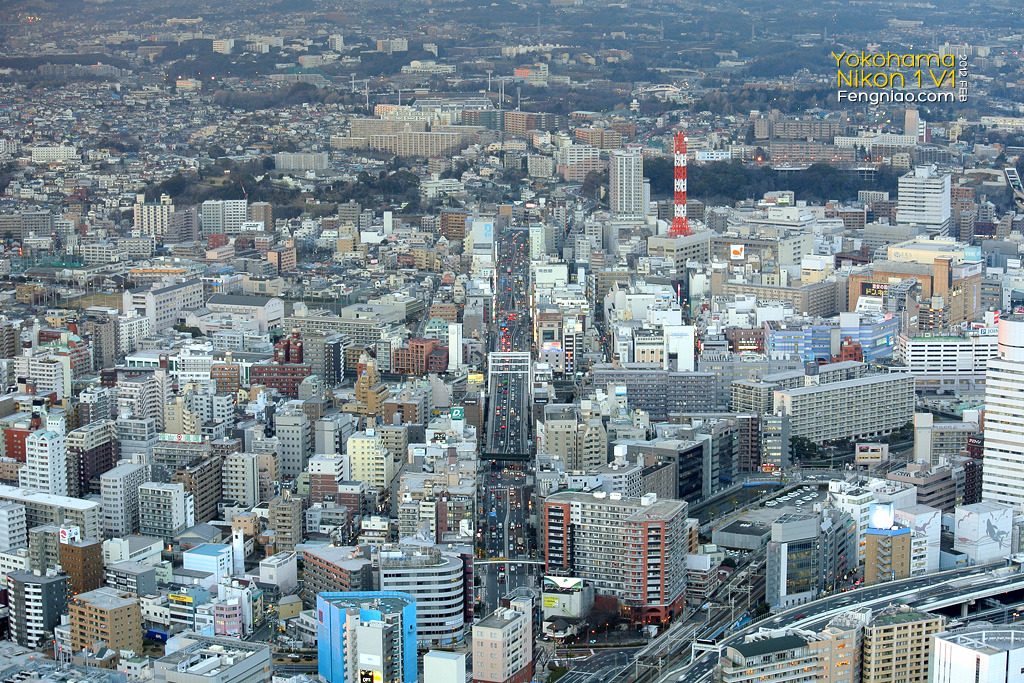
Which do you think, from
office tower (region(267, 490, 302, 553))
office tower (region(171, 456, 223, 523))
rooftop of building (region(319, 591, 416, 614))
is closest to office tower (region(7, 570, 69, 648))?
office tower (region(267, 490, 302, 553))

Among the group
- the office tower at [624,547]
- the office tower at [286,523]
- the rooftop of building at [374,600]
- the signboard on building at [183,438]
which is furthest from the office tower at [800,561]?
the signboard on building at [183,438]

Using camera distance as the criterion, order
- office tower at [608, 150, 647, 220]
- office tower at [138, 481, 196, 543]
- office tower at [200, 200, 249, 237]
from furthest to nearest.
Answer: office tower at [608, 150, 647, 220], office tower at [200, 200, 249, 237], office tower at [138, 481, 196, 543]

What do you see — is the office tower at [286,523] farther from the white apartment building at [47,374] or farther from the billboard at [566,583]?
the white apartment building at [47,374]

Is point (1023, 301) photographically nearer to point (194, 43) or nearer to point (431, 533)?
point (431, 533)

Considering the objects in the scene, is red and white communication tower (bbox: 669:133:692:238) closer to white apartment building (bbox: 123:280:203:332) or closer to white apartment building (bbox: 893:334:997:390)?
white apartment building (bbox: 893:334:997:390)

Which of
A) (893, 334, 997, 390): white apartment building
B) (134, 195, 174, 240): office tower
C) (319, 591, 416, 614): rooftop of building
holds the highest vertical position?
(134, 195, 174, 240): office tower

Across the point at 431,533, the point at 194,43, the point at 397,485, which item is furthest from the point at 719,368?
the point at 194,43
